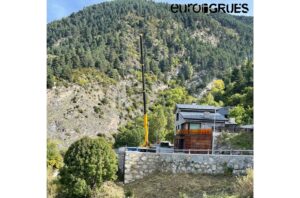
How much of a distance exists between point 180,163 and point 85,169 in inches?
67.9

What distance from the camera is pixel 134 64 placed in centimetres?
1216

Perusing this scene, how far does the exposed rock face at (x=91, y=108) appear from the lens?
1127 cm

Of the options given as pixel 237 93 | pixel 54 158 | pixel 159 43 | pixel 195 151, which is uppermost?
pixel 159 43

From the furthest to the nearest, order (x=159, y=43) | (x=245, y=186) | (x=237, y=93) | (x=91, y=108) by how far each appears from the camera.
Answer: (x=91, y=108) → (x=159, y=43) → (x=237, y=93) → (x=245, y=186)

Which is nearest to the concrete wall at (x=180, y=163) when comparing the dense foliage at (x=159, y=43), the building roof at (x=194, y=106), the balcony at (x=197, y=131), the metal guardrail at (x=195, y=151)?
the metal guardrail at (x=195, y=151)

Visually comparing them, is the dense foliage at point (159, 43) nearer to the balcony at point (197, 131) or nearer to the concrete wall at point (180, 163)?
the balcony at point (197, 131)

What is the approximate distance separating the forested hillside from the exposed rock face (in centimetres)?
2

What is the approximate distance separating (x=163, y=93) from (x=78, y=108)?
303 centimetres

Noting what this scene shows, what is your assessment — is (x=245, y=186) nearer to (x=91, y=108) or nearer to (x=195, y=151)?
(x=195, y=151)

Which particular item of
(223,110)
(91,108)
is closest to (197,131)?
(223,110)

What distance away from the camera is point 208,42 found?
37.3 ft

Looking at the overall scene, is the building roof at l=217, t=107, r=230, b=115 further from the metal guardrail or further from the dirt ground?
the dirt ground
